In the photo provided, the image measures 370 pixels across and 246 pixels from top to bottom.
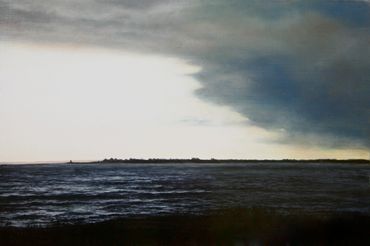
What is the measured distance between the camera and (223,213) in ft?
87.8

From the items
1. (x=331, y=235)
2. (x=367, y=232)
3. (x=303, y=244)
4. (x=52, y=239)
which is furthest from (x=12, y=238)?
(x=367, y=232)

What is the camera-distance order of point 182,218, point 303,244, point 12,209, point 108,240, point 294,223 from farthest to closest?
point 12,209 < point 182,218 < point 294,223 < point 108,240 < point 303,244

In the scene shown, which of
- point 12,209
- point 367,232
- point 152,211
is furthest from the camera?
point 12,209

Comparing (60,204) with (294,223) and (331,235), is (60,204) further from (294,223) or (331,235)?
(331,235)

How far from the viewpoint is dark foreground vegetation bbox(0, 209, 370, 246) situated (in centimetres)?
1820

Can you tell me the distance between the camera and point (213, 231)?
69.2ft

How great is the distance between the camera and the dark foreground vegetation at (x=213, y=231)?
18.2 meters

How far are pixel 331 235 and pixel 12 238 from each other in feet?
42.8

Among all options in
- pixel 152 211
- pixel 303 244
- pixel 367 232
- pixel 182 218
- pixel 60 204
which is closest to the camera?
pixel 303 244

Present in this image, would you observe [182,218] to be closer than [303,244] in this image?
No

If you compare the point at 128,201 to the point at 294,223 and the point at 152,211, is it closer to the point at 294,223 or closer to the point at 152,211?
the point at 152,211

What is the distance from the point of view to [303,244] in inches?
665

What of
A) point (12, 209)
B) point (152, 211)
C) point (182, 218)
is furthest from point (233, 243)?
point (12, 209)

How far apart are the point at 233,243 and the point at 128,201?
2284 centimetres
